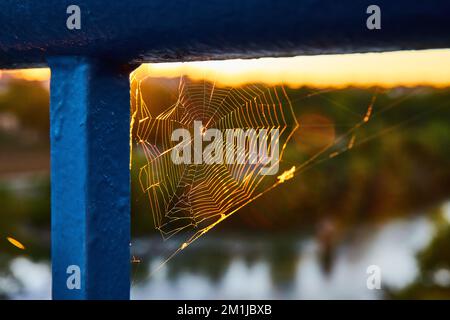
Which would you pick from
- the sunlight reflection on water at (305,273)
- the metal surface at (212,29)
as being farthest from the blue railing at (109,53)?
the sunlight reflection on water at (305,273)

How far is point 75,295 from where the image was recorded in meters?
0.69

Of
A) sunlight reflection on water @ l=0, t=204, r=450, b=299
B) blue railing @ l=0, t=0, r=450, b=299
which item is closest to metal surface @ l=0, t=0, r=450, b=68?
blue railing @ l=0, t=0, r=450, b=299

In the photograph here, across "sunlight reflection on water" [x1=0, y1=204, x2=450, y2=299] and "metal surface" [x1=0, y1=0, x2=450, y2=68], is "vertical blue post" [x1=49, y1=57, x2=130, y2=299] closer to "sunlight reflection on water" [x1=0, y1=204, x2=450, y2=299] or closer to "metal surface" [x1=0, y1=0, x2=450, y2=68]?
"metal surface" [x1=0, y1=0, x2=450, y2=68]

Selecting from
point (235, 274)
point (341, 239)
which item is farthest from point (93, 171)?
point (341, 239)

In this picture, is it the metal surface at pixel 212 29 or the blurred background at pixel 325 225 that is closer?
the metal surface at pixel 212 29

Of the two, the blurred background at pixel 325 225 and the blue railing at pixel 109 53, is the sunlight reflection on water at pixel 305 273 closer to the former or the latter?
the blurred background at pixel 325 225

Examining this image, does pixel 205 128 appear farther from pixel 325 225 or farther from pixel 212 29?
pixel 325 225

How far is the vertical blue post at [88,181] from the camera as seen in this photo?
690 mm

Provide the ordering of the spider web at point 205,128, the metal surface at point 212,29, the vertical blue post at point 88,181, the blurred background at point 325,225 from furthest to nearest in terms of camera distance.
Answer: the blurred background at point 325,225 < the spider web at point 205,128 < the vertical blue post at point 88,181 < the metal surface at point 212,29

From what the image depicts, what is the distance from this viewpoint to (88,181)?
688 millimetres

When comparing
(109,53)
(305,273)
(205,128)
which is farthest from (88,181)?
(305,273)

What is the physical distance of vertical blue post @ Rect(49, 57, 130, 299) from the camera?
0.69 metres
